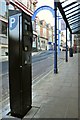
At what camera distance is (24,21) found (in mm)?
4840

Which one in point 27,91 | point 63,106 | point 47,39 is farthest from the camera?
point 47,39

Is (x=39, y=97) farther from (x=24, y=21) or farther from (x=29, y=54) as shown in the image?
(x=24, y=21)

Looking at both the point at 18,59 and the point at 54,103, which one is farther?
the point at 54,103

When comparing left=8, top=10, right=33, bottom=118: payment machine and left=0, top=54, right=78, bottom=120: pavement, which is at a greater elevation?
left=8, top=10, right=33, bottom=118: payment machine

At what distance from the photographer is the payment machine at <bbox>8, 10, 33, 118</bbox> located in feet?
15.6

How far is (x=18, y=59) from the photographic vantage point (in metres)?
4.78

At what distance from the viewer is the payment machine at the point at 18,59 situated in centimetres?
476

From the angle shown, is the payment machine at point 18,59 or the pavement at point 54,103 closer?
the payment machine at point 18,59

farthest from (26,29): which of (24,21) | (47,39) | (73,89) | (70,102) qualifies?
(47,39)

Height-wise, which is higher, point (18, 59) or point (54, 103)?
point (18, 59)

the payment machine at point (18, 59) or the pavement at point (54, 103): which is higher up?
the payment machine at point (18, 59)

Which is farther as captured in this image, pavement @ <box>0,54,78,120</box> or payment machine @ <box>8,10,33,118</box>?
pavement @ <box>0,54,78,120</box>

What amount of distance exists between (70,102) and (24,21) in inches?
94.6

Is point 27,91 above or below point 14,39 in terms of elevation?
below
